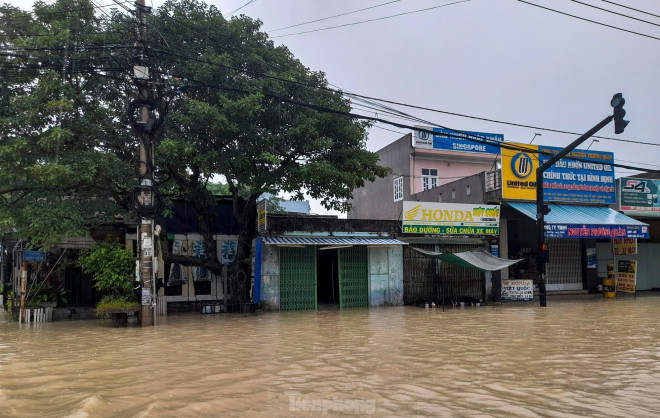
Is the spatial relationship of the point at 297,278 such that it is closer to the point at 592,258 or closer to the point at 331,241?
the point at 331,241

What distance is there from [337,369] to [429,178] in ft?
76.5

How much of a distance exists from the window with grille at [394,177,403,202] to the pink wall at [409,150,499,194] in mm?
1012

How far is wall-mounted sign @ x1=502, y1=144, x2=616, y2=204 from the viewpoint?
832 inches

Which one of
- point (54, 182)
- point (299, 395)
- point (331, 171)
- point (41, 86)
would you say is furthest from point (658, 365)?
point (41, 86)

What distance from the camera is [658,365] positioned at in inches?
301

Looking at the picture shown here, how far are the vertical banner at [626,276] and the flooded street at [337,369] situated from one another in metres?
9.99

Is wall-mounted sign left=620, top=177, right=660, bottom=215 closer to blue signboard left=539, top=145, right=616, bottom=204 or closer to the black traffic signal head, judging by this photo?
blue signboard left=539, top=145, right=616, bottom=204

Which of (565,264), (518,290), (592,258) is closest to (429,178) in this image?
(565,264)

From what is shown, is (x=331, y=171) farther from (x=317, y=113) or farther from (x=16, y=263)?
(x=16, y=263)

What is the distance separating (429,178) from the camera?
97.7 feet

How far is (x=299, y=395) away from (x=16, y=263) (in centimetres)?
1551

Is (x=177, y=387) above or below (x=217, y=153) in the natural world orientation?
below

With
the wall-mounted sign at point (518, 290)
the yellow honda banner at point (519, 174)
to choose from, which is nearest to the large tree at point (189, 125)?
the yellow honda banner at point (519, 174)

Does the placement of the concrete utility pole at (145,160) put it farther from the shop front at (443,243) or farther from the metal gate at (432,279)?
the metal gate at (432,279)
